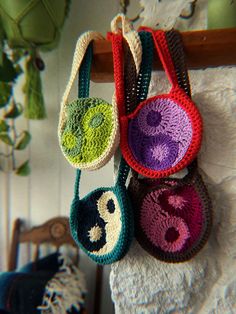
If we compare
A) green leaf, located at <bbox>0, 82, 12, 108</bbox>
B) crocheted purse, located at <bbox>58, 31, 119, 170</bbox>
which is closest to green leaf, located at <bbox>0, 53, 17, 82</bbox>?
green leaf, located at <bbox>0, 82, 12, 108</bbox>

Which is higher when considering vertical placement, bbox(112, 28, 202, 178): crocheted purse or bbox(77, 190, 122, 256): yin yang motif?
bbox(112, 28, 202, 178): crocheted purse

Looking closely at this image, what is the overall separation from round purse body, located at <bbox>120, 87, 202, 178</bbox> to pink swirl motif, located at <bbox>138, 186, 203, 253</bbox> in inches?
1.6

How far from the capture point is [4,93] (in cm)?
77

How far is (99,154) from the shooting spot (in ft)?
1.21

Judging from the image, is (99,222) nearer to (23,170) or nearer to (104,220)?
(104,220)

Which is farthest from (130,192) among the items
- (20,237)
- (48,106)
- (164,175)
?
(20,237)

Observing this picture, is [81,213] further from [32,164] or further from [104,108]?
[32,164]

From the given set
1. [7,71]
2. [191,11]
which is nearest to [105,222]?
[191,11]

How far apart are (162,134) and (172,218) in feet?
0.37

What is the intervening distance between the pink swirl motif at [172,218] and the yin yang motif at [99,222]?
39 millimetres

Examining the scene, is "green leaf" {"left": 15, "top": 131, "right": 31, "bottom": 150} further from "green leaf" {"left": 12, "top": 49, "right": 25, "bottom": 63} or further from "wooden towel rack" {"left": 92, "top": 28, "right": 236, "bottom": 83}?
"wooden towel rack" {"left": 92, "top": 28, "right": 236, "bottom": 83}

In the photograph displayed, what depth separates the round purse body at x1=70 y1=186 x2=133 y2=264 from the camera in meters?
0.37

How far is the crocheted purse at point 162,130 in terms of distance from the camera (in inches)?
13.4

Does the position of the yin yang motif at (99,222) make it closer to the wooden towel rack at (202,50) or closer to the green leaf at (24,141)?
the wooden towel rack at (202,50)
